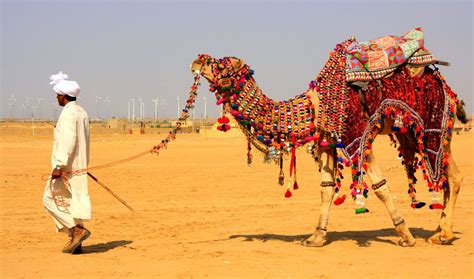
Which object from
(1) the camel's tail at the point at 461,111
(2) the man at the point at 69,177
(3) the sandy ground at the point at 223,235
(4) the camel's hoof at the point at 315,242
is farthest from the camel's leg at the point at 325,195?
(2) the man at the point at 69,177

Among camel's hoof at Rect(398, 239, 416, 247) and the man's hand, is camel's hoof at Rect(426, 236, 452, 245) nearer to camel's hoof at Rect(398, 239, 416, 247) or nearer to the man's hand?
camel's hoof at Rect(398, 239, 416, 247)

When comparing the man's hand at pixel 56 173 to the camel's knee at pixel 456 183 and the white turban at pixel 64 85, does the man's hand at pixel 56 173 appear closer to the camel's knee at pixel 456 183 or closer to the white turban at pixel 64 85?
the white turban at pixel 64 85

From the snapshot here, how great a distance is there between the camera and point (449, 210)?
951cm

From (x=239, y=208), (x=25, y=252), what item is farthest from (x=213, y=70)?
(x=239, y=208)

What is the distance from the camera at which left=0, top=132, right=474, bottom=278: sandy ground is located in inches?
310

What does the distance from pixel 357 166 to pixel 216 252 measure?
2.11 metres

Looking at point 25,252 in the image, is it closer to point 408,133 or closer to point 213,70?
point 213,70

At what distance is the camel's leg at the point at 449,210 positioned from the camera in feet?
30.8

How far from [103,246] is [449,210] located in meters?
4.75

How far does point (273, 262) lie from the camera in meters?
8.19

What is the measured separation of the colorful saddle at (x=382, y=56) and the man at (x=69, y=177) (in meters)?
3.57

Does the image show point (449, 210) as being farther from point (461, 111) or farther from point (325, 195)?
point (325, 195)

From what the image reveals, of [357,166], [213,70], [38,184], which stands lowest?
[38,184]

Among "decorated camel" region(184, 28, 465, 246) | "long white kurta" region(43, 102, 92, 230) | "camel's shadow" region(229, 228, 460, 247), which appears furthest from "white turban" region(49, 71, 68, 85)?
"camel's shadow" region(229, 228, 460, 247)
